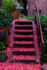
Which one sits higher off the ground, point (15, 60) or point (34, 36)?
point (34, 36)

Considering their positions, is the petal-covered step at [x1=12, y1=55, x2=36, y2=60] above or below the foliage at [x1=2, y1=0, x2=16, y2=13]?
below

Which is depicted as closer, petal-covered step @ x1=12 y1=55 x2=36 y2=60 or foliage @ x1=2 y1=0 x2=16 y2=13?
petal-covered step @ x1=12 y1=55 x2=36 y2=60

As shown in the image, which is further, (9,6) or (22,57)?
(9,6)

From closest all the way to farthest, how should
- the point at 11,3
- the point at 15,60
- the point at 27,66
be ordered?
the point at 27,66, the point at 15,60, the point at 11,3

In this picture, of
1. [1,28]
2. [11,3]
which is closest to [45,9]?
[11,3]

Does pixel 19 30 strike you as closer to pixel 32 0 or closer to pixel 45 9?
pixel 45 9

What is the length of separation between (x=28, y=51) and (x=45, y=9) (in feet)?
21.5

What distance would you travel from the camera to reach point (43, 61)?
6.31 metres

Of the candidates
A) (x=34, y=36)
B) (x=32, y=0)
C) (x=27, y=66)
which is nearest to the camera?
(x=27, y=66)

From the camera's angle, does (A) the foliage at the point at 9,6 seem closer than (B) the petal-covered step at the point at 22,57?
No

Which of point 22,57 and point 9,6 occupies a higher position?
point 9,6

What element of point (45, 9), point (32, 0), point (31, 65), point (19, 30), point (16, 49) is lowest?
point (31, 65)

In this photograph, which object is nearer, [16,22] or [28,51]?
[28,51]

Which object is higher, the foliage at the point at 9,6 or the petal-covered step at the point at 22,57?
the foliage at the point at 9,6
